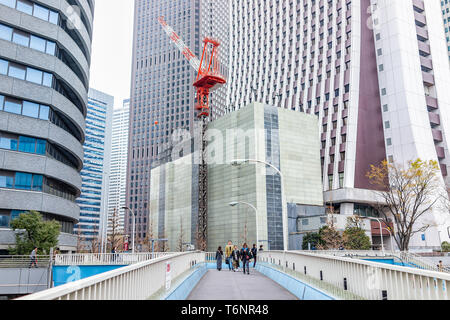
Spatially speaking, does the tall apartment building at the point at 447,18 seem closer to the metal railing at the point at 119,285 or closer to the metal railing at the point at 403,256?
the metal railing at the point at 403,256

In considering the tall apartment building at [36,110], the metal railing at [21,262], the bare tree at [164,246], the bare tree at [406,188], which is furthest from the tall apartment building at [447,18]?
the metal railing at [21,262]

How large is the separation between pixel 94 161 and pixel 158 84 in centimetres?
4775

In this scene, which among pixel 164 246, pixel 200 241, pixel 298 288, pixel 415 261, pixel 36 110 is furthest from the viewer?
pixel 164 246

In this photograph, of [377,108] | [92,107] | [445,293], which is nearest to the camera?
[445,293]

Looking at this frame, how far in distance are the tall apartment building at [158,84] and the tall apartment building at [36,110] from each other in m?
109

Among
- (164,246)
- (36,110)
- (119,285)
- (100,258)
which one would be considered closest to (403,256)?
(100,258)

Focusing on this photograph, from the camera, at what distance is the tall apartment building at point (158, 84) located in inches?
6289

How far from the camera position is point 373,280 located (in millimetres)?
8047

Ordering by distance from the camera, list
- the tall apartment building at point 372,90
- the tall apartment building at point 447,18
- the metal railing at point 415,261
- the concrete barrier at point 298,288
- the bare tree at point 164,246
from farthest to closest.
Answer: the tall apartment building at point 447,18 → the bare tree at point 164,246 → the tall apartment building at point 372,90 → the metal railing at point 415,261 → the concrete barrier at point 298,288

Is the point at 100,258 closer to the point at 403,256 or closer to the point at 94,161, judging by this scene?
the point at 403,256

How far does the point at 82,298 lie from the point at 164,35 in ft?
595
